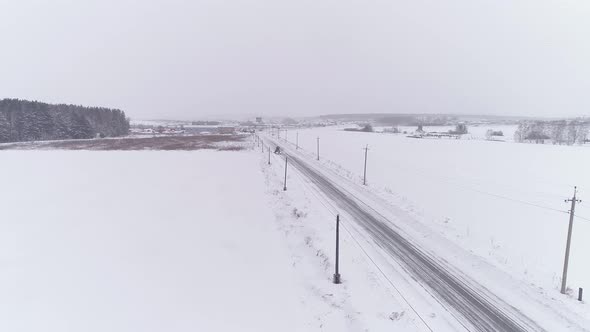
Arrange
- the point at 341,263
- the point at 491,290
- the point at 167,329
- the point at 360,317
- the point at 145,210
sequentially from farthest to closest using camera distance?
1. the point at 145,210
2. the point at 341,263
3. the point at 491,290
4. the point at 360,317
5. the point at 167,329

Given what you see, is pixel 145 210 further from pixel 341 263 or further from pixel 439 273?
pixel 439 273

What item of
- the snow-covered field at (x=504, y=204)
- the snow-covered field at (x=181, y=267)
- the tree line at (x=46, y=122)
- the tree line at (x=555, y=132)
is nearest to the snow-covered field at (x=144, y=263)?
the snow-covered field at (x=181, y=267)

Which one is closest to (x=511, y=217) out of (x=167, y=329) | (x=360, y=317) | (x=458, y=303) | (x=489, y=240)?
(x=489, y=240)

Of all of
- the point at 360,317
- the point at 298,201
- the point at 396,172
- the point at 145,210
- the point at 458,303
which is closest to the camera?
the point at 360,317

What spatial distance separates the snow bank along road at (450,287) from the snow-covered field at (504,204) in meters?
2.37

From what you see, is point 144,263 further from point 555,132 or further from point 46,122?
point 555,132

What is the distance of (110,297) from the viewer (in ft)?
35.2

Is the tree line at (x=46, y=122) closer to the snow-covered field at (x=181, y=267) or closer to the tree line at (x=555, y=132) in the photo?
the snow-covered field at (x=181, y=267)

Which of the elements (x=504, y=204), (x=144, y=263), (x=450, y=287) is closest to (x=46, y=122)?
(x=144, y=263)

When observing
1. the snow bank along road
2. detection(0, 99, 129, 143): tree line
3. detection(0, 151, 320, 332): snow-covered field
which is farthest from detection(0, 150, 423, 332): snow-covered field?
detection(0, 99, 129, 143): tree line

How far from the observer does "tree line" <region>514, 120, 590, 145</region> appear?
100500 millimetres

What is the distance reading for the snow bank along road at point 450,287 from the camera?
31.1 ft

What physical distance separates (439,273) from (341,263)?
3.74 meters

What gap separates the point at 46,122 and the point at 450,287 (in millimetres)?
119302
